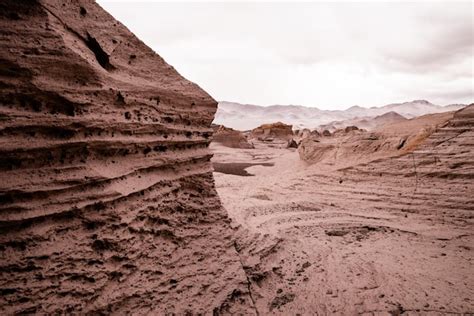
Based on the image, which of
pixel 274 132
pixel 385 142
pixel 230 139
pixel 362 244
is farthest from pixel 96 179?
pixel 274 132

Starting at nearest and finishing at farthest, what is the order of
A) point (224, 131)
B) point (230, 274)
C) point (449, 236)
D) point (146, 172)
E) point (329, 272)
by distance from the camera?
point (146, 172)
point (230, 274)
point (329, 272)
point (449, 236)
point (224, 131)

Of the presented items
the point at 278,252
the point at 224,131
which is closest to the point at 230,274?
the point at 278,252

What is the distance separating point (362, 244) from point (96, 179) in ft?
13.1

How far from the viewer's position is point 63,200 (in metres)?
1.91

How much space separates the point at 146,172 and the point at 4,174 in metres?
1.04

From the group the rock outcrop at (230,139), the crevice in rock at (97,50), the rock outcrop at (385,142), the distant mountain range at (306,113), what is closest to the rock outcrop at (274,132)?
the rock outcrop at (230,139)

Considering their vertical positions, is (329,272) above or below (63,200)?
below

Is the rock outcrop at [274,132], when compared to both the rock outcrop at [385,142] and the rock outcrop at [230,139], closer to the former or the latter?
the rock outcrop at [230,139]

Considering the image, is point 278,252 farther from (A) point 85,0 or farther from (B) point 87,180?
(A) point 85,0

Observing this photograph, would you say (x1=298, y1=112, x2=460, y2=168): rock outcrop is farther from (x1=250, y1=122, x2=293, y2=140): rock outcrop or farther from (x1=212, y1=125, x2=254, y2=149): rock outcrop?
(x1=250, y1=122, x2=293, y2=140): rock outcrop

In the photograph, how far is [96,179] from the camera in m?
2.06

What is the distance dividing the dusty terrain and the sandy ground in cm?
1

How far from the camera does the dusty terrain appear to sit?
293cm

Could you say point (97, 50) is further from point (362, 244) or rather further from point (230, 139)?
point (230, 139)
